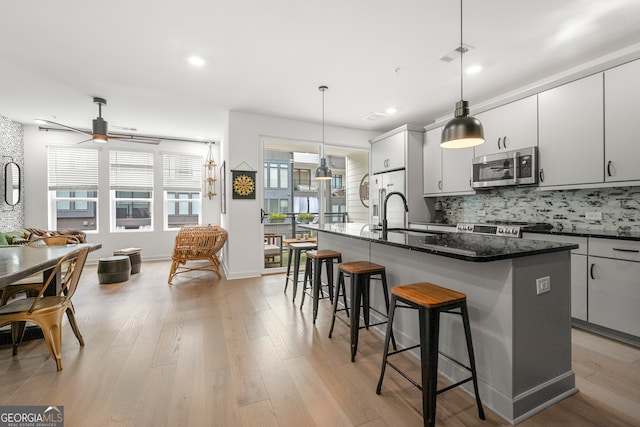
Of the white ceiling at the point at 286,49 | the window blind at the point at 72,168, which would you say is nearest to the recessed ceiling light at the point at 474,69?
the white ceiling at the point at 286,49

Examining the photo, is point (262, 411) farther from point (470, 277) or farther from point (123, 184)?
point (123, 184)

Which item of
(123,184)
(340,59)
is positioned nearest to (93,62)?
(340,59)

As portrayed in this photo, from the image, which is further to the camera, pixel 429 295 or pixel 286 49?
pixel 286 49

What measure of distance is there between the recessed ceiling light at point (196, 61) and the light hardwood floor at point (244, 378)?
284cm

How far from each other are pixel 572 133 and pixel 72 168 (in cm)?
843

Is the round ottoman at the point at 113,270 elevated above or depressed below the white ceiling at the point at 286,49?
below

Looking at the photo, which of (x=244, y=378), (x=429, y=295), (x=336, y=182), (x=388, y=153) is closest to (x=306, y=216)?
(x=336, y=182)

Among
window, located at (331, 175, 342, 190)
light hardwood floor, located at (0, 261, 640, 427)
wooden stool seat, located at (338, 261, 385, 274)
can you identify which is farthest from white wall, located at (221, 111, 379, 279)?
wooden stool seat, located at (338, 261, 385, 274)

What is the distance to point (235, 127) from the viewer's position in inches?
184

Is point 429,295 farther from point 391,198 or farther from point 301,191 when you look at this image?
point 301,191

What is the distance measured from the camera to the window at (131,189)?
Answer: 610 centimetres

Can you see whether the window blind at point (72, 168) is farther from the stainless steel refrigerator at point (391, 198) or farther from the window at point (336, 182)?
the stainless steel refrigerator at point (391, 198)

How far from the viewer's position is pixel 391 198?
17.3ft

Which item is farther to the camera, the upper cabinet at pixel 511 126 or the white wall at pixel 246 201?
the white wall at pixel 246 201
